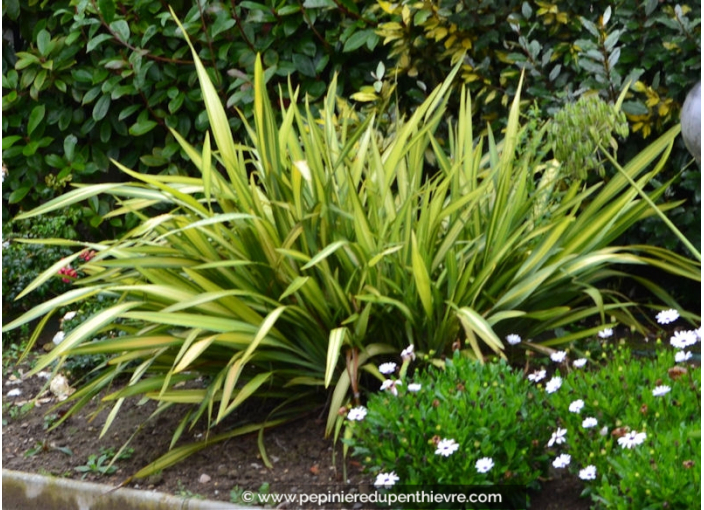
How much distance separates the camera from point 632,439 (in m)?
2.37

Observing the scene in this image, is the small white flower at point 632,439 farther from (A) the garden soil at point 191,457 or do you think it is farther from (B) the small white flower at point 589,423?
(A) the garden soil at point 191,457

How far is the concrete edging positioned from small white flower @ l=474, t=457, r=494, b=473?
2.47 feet

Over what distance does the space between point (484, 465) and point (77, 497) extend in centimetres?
147

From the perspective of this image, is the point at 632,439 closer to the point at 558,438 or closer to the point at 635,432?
the point at 635,432

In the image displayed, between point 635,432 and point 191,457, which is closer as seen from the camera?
point 635,432

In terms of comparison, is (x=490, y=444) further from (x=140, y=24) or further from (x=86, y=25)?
(x=86, y=25)

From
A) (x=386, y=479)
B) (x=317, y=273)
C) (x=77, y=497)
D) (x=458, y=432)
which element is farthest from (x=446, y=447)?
(x=77, y=497)

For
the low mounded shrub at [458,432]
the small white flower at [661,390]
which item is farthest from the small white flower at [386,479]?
the small white flower at [661,390]

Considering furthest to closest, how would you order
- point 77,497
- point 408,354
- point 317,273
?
point 317,273 < point 77,497 < point 408,354

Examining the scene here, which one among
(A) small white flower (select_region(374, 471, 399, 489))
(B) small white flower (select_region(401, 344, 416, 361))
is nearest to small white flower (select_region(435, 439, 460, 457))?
(A) small white flower (select_region(374, 471, 399, 489))

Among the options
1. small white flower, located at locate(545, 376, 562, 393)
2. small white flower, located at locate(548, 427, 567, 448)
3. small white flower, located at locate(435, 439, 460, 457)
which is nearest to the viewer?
small white flower, located at locate(435, 439, 460, 457)

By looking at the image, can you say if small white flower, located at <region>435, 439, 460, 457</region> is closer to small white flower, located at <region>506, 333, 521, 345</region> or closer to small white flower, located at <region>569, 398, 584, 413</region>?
small white flower, located at <region>569, 398, 584, 413</region>

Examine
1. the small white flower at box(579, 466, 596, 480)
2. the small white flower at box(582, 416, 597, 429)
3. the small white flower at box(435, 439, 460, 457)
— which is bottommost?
the small white flower at box(579, 466, 596, 480)

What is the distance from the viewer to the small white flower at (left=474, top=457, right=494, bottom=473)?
2.47 metres
